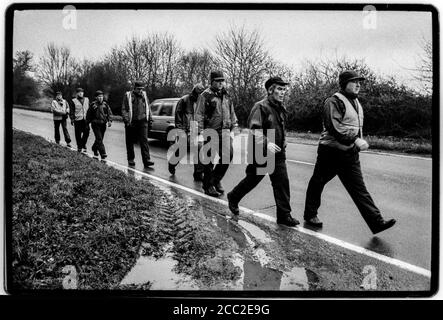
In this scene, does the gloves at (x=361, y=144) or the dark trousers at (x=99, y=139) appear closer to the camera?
the gloves at (x=361, y=144)

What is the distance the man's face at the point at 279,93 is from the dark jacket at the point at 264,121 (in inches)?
2.3

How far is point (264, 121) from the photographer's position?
3758 mm

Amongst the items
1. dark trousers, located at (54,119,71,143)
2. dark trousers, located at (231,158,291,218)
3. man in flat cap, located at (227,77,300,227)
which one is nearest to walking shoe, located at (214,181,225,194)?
dark trousers, located at (231,158,291,218)

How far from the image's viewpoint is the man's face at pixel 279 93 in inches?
147

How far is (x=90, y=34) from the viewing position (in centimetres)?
289

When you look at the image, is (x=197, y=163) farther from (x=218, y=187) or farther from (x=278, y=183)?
(x=278, y=183)

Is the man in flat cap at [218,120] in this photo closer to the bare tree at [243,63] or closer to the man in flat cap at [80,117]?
the bare tree at [243,63]

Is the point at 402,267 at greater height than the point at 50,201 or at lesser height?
lesser

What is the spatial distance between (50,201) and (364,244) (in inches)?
120

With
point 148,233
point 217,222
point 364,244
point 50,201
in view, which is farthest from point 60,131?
point 364,244

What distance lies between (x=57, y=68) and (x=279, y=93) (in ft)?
6.72

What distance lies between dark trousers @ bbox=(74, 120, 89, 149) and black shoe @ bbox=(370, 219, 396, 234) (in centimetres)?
350

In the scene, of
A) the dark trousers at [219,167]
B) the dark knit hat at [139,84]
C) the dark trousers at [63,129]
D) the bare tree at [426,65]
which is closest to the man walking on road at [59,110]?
the dark trousers at [63,129]
